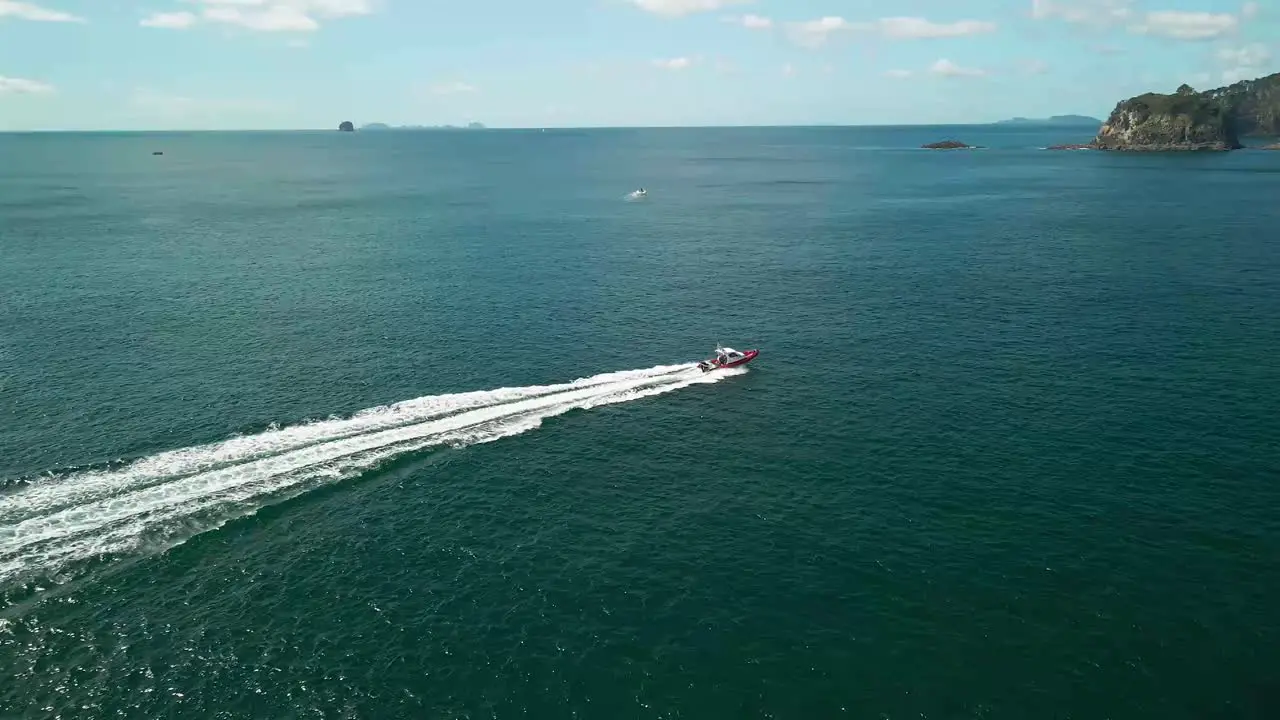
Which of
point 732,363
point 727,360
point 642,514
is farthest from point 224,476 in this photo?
point 732,363

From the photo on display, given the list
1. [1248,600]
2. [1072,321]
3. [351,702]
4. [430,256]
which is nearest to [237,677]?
[351,702]

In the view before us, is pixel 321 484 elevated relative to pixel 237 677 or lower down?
elevated

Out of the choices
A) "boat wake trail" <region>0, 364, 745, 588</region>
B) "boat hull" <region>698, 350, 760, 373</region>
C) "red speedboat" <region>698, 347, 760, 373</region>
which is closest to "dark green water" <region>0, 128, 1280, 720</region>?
"boat wake trail" <region>0, 364, 745, 588</region>

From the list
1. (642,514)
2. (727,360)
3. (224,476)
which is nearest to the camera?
(642,514)

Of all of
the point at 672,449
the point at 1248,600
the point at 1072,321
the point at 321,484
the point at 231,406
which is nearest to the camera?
the point at 1248,600

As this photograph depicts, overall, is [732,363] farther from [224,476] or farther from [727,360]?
[224,476]

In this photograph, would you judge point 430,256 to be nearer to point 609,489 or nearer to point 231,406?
point 231,406

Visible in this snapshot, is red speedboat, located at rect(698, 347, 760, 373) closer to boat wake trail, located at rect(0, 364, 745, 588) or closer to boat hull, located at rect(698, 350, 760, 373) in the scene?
boat hull, located at rect(698, 350, 760, 373)
